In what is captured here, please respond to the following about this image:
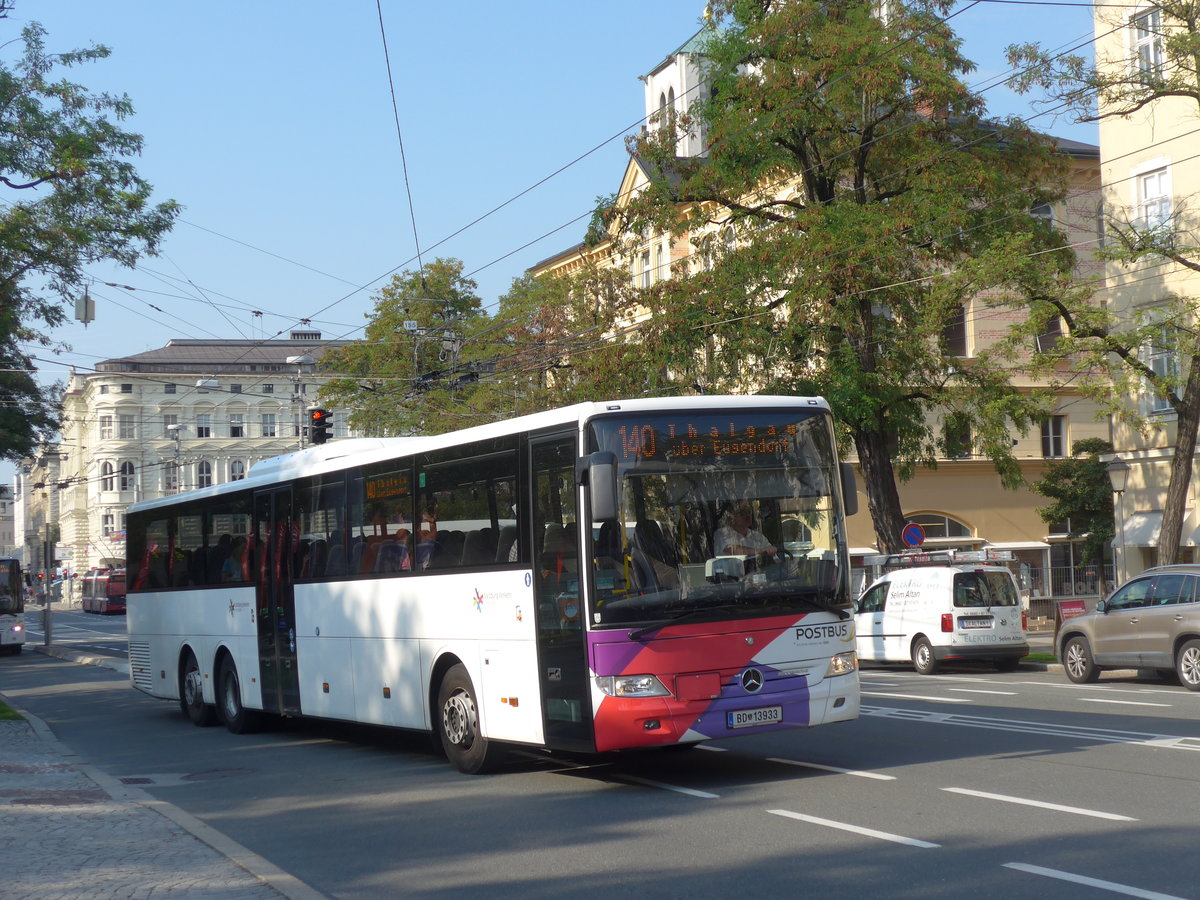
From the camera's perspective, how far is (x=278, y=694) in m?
17.1

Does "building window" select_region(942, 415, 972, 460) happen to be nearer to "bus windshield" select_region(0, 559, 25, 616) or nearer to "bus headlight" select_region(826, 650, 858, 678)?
"bus headlight" select_region(826, 650, 858, 678)

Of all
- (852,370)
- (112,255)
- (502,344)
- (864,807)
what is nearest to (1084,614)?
(852,370)

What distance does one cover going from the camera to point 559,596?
11.4 m

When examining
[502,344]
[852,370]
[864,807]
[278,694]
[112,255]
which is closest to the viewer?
[864,807]

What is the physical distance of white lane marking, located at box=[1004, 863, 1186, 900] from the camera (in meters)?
6.98

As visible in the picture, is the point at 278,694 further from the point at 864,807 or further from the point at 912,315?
the point at 912,315

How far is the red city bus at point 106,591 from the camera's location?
9044 cm

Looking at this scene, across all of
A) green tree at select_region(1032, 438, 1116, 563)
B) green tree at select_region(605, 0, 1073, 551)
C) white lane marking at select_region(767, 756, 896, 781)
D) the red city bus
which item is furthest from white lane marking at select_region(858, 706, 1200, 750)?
the red city bus

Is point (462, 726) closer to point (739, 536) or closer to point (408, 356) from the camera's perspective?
point (739, 536)

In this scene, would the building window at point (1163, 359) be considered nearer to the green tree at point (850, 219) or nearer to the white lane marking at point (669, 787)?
the green tree at point (850, 219)

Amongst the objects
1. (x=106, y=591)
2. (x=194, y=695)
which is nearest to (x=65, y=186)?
(x=194, y=695)

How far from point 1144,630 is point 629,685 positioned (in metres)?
13.0

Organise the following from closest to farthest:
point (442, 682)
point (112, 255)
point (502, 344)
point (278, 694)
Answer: point (442, 682), point (278, 694), point (112, 255), point (502, 344)

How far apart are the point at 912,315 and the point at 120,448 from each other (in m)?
85.3
